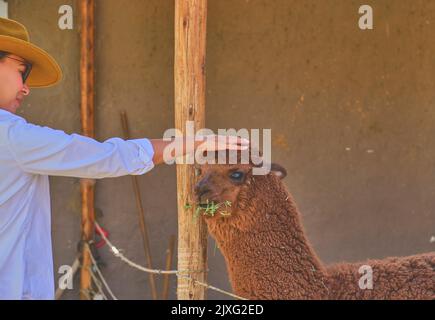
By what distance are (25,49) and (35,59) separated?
12 centimetres

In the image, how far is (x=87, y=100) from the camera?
17.7ft

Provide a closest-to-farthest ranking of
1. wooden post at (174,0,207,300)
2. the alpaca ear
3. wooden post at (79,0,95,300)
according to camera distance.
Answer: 1. wooden post at (174,0,207,300)
2. the alpaca ear
3. wooden post at (79,0,95,300)

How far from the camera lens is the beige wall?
Answer: 18.0 ft

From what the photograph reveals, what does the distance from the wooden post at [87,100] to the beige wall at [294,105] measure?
0.09 m

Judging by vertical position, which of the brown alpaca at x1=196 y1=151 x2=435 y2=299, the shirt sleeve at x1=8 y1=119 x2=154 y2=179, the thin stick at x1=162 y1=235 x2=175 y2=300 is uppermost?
the shirt sleeve at x1=8 y1=119 x2=154 y2=179

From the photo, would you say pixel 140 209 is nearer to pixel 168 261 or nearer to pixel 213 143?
pixel 168 261

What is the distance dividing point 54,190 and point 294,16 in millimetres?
2429

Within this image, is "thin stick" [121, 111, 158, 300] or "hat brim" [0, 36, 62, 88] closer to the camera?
"hat brim" [0, 36, 62, 88]

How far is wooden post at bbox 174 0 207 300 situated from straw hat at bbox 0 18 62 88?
2.88 ft

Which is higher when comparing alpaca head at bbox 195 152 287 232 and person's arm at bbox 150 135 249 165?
person's arm at bbox 150 135 249 165

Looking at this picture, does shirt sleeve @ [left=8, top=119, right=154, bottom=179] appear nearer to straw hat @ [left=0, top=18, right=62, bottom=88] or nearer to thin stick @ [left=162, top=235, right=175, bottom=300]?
straw hat @ [left=0, top=18, right=62, bottom=88]

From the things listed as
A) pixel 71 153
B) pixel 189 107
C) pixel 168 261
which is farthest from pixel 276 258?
pixel 168 261

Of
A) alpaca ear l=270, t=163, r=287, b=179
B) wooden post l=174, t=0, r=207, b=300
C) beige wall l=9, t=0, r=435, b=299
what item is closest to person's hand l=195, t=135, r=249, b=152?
wooden post l=174, t=0, r=207, b=300

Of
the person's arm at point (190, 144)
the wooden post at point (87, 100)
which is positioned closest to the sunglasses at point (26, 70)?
the person's arm at point (190, 144)
